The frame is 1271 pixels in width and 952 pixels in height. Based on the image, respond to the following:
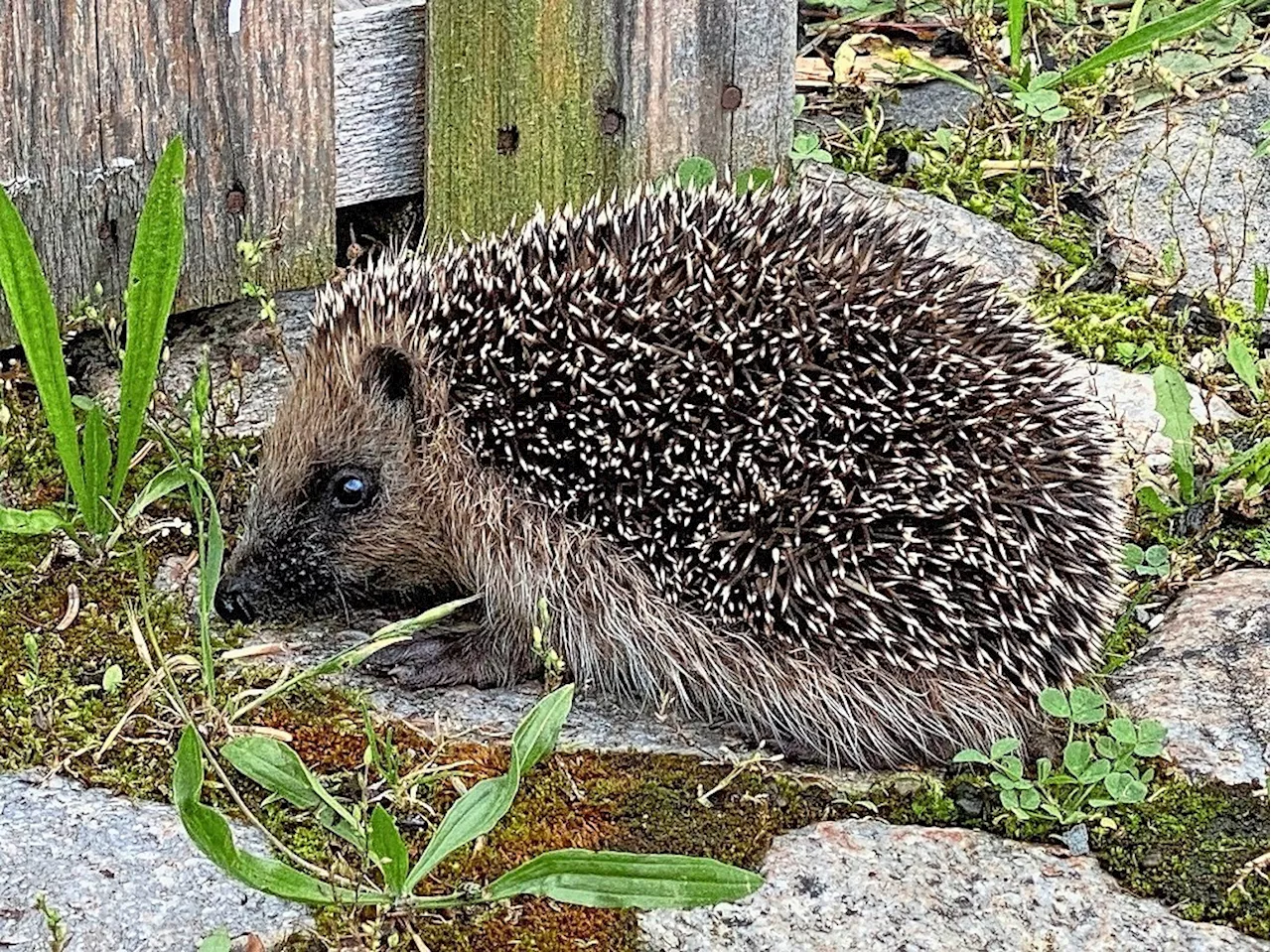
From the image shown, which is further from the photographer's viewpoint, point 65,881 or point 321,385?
point 321,385

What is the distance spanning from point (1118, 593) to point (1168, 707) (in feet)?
0.86

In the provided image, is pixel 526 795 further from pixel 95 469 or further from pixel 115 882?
pixel 95 469

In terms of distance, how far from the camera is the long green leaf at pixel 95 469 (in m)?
3.63

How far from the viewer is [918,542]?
3381mm

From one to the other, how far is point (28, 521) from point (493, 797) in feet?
4.33

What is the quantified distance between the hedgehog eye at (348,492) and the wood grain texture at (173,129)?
80 cm

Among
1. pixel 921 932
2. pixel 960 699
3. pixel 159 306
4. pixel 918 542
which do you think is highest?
pixel 159 306

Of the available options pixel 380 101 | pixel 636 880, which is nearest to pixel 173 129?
pixel 380 101

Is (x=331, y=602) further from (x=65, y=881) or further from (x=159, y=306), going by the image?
(x=65, y=881)

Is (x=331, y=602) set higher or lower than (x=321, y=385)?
lower

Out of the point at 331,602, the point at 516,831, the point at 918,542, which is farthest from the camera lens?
the point at 331,602

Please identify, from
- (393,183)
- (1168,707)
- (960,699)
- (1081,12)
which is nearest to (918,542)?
(960,699)

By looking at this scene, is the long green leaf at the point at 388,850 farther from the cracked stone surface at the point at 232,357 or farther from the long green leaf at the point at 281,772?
the cracked stone surface at the point at 232,357

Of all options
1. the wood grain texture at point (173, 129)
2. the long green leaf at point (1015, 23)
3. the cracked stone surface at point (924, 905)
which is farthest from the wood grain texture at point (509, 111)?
the cracked stone surface at point (924, 905)
